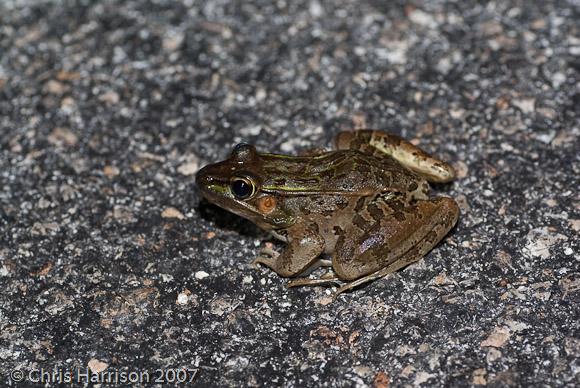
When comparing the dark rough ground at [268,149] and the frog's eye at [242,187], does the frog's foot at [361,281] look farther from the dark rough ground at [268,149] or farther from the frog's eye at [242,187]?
the frog's eye at [242,187]

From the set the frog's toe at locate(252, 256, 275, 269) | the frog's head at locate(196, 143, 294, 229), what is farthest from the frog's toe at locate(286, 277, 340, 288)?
the frog's head at locate(196, 143, 294, 229)

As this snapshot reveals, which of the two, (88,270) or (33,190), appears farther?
(33,190)

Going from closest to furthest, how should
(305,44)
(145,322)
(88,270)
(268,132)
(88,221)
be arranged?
(145,322) < (88,270) < (88,221) < (268,132) < (305,44)

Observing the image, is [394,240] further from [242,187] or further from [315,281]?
[242,187]

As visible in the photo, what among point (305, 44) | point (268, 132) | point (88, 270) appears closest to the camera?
point (88, 270)

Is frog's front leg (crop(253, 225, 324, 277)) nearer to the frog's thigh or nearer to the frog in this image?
the frog

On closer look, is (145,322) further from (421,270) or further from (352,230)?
(421,270)

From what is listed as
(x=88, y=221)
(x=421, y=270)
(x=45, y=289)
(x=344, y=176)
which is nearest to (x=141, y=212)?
(x=88, y=221)
